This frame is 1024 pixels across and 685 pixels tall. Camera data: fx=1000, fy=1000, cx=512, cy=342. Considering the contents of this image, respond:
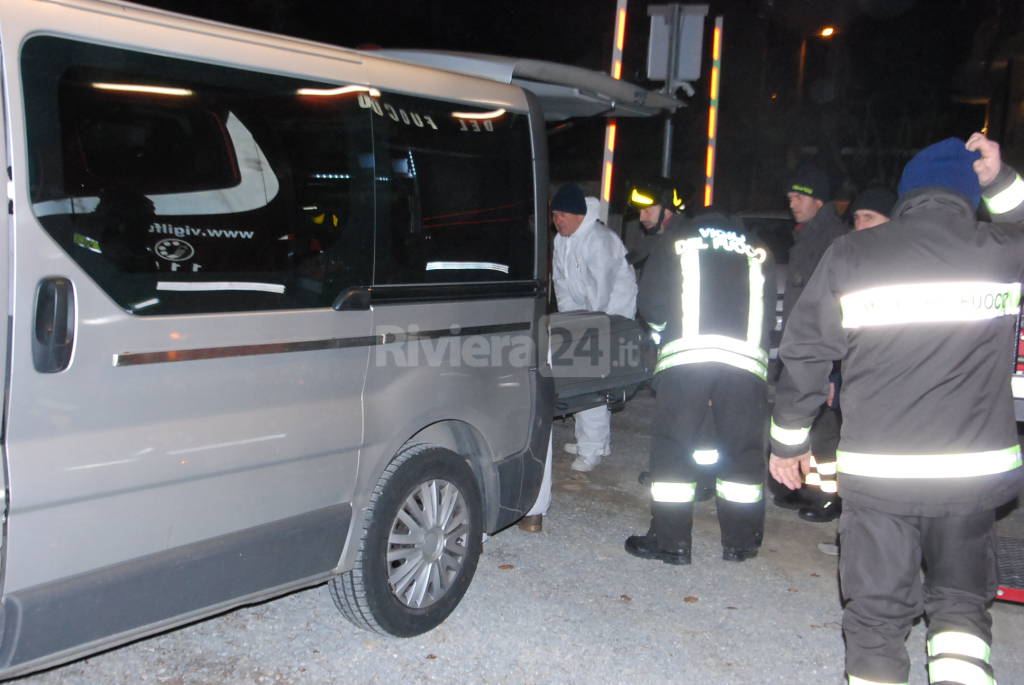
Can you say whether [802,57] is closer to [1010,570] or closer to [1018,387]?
[1018,387]

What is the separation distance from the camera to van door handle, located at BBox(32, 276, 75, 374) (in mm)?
2609

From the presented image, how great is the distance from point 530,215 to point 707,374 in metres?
1.23

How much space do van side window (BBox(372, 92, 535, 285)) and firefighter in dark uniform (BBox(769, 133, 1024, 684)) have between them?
1.46 m

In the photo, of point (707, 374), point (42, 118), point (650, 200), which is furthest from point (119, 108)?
point (650, 200)

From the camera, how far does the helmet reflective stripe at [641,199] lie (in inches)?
234

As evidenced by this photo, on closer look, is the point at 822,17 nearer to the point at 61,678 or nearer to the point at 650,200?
the point at 650,200

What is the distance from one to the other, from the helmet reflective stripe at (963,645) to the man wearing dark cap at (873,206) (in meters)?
2.66

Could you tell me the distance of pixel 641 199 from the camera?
19.7 feet

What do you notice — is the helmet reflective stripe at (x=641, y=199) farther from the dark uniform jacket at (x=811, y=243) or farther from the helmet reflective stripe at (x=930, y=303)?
the helmet reflective stripe at (x=930, y=303)

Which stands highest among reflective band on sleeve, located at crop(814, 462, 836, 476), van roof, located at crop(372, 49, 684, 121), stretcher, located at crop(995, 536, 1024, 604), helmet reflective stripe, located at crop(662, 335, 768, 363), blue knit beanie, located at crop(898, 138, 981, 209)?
van roof, located at crop(372, 49, 684, 121)

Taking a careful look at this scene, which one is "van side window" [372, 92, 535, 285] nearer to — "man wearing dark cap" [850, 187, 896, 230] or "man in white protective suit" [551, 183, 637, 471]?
"man wearing dark cap" [850, 187, 896, 230]

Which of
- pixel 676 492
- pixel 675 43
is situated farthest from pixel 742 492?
pixel 675 43

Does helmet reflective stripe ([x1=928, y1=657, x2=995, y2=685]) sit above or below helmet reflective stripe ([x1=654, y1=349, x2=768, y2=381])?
below

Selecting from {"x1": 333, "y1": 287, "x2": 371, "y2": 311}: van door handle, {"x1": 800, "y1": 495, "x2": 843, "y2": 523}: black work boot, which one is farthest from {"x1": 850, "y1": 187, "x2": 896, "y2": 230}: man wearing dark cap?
{"x1": 333, "y1": 287, "x2": 371, "y2": 311}: van door handle
